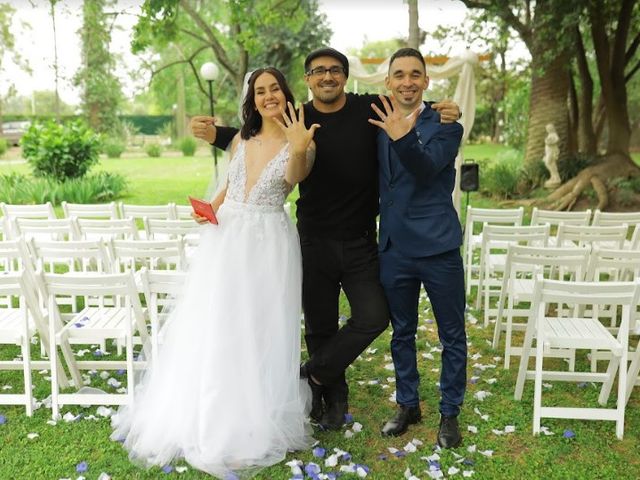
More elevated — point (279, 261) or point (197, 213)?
point (197, 213)

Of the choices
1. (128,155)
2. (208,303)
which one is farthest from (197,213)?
(128,155)

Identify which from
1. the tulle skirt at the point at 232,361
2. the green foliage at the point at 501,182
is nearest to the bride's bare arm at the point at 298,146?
the tulle skirt at the point at 232,361

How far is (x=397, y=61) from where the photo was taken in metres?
3.03

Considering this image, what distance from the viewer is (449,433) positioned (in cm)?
337

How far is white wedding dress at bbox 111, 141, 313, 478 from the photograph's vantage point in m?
3.15

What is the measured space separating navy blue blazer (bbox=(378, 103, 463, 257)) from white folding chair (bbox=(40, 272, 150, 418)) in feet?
5.21

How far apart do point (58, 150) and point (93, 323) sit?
11053 millimetres

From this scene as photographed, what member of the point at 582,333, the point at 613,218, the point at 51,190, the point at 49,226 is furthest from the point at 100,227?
the point at 51,190

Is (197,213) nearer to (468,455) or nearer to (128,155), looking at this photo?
(468,455)

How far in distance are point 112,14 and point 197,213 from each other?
1204cm

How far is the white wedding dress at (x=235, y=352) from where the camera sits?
315 cm

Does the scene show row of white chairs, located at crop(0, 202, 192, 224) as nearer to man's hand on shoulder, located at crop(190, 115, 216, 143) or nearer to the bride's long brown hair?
man's hand on shoulder, located at crop(190, 115, 216, 143)

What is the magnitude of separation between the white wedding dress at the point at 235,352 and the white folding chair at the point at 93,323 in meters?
0.30

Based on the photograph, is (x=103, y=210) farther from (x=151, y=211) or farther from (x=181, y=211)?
(x=181, y=211)
